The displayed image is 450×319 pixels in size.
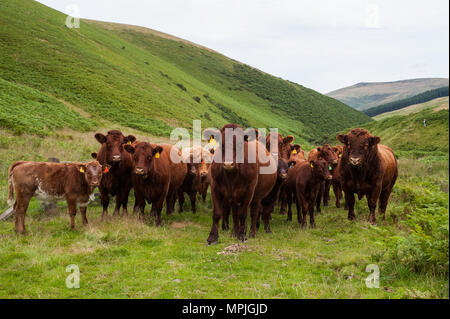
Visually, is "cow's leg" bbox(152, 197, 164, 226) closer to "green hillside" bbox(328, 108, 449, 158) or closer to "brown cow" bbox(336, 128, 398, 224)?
"brown cow" bbox(336, 128, 398, 224)

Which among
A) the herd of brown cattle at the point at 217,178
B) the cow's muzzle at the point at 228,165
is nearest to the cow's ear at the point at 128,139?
the herd of brown cattle at the point at 217,178

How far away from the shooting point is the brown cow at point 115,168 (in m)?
10.1

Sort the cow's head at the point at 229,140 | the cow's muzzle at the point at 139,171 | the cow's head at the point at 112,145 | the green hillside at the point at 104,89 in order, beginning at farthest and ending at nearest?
the green hillside at the point at 104,89, the cow's head at the point at 112,145, the cow's muzzle at the point at 139,171, the cow's head at the point at 229,140

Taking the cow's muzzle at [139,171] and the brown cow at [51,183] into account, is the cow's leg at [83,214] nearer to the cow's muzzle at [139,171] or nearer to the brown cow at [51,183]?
the brown cow at [51,183]

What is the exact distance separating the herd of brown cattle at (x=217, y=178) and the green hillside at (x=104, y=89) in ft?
40.4

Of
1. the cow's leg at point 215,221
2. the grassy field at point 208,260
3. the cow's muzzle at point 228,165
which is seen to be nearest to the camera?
the grassy field at point 208,260

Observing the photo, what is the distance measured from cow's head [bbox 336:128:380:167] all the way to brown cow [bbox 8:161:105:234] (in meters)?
6.84

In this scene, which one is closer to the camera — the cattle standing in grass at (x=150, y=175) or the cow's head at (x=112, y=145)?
the cattle standing in grass at (x=150, y=175)

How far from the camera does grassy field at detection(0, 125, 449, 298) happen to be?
17.7 feet

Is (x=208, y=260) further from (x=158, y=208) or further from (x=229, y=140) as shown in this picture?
(x=158, y=208)
